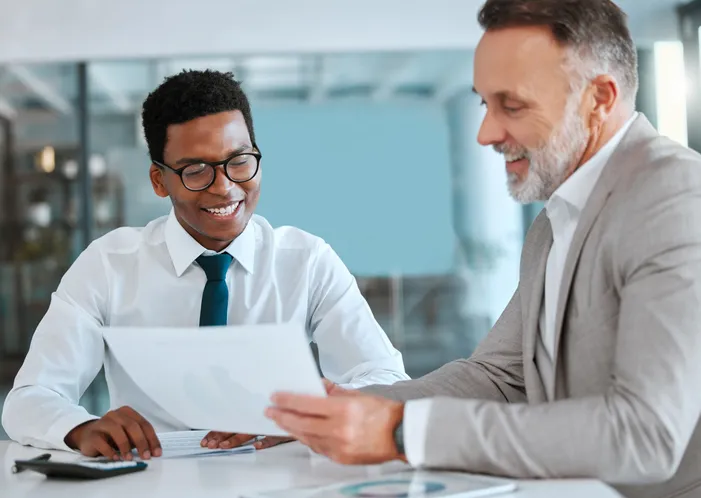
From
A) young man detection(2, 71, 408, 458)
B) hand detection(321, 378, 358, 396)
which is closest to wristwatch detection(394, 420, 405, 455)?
hand detection(321, 378, 358, 396)

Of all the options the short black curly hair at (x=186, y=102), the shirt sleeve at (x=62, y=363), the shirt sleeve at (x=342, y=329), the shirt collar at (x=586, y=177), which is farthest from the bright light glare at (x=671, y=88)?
the shirt collar at (x=586, y=177)

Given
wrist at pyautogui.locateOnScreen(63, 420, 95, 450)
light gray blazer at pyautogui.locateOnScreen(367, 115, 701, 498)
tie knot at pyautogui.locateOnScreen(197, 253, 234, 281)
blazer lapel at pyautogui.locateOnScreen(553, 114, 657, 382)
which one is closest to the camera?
light gray blazer at pyautogui.locateOnScreen(367, 115, 701, 498)

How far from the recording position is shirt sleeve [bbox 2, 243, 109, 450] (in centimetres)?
204

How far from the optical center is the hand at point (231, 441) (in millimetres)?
1833

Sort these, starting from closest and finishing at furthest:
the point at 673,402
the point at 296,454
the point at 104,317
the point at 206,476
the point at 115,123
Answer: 1. the point at 673,402
2. the point at 206,476
3. the point at 296,454
4. the point at 104,317
5. the point at 115,123

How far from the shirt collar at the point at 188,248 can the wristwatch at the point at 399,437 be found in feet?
4.05

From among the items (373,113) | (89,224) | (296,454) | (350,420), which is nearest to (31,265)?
(89,224)

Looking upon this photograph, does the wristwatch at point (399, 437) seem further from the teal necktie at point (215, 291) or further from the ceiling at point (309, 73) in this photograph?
the ceiling at point (309, 73)

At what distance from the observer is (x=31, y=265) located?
6.06 metres

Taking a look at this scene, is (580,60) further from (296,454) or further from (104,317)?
(104,317)

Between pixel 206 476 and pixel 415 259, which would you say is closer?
pixel 206 476

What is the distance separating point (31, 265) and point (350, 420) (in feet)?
16.7

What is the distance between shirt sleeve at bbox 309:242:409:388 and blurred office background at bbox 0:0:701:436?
3.38m

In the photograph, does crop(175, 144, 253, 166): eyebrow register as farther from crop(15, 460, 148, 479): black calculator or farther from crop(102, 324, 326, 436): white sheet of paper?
crop(15, 460, 148, 479): black calculator
